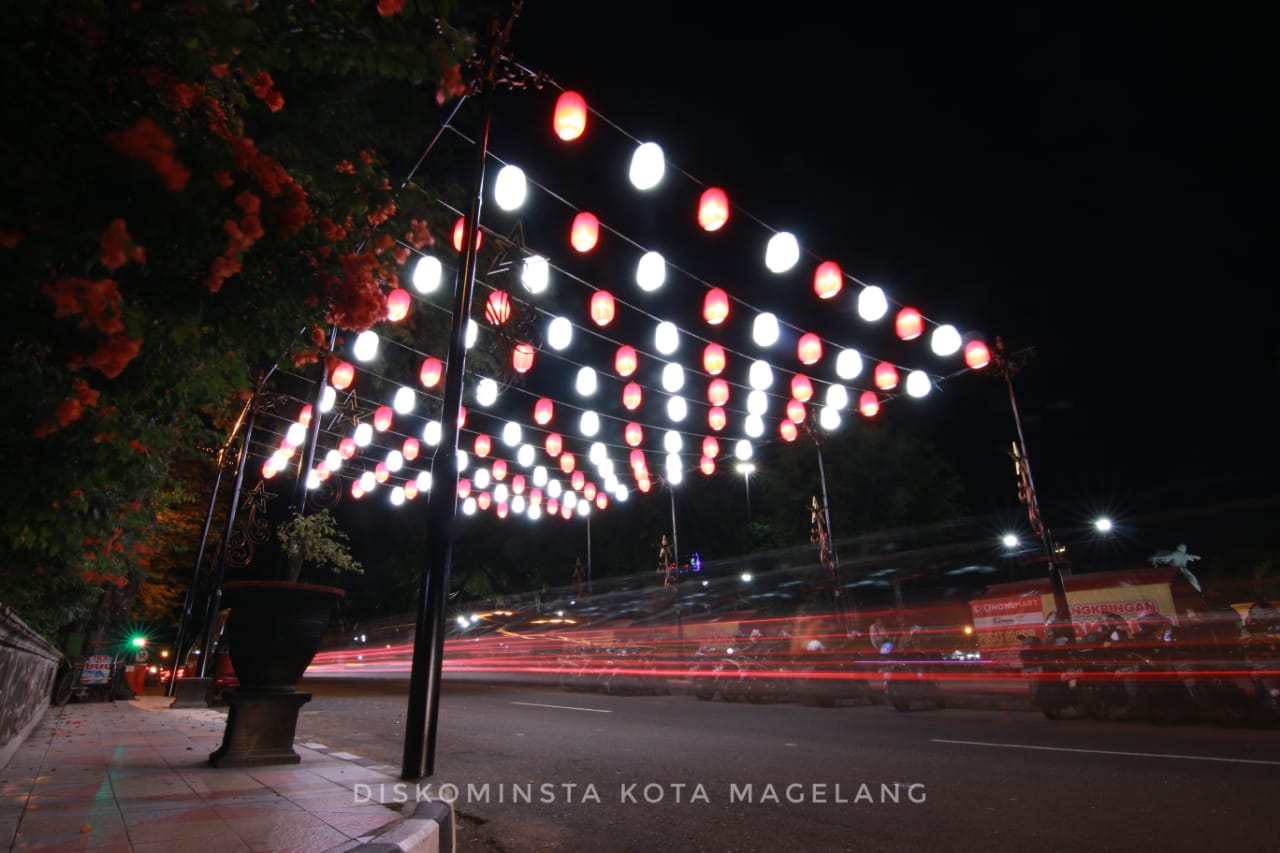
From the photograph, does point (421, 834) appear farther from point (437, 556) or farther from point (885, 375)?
point (885, 375)

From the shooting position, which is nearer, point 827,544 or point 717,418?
point 717,418

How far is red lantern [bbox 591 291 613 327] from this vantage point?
38.4ft

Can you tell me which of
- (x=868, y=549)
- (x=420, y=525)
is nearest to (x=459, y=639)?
(x=420, y=525)

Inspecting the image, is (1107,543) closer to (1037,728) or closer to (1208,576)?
(1208,576)

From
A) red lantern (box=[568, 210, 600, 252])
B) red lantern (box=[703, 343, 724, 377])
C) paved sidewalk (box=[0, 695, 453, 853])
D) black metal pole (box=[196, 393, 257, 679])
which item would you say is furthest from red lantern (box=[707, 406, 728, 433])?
paved sidewalk (box=[0, 695, 453, 853])

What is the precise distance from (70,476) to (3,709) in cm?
485

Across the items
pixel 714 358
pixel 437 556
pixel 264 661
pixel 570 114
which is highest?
pixel 570 114

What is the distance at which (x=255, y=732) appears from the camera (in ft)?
20.1

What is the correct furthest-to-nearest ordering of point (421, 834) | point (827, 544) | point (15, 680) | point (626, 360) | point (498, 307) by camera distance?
point (827, 544) < point (626, 360) < point (498, 307) < point (15, 680) < point (421, 834)

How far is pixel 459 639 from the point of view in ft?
161

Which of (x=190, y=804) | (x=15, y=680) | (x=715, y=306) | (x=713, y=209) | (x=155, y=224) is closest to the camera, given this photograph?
(x=155, y=224)

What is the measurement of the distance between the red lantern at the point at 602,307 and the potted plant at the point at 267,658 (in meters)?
6.76

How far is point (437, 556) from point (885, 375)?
434 inches

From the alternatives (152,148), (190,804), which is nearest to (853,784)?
(190,804)
